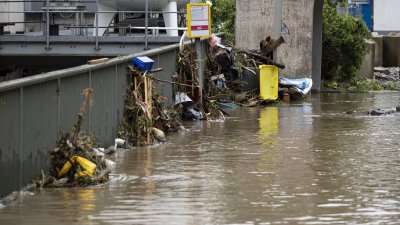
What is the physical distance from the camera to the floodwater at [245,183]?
31.6ft

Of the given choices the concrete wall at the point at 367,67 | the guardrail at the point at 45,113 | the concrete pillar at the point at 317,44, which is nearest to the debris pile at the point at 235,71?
the concrete pillar at the point at 317,44

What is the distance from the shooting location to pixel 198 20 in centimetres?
2083

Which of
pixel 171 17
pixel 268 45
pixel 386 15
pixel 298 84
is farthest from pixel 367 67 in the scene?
pixel 386 15

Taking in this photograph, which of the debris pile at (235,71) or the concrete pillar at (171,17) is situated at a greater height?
the concrete pillar at (171,17)

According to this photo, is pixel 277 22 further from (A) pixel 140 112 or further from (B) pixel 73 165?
(B) pixel 73 165

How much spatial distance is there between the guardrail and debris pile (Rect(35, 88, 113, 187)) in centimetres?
12

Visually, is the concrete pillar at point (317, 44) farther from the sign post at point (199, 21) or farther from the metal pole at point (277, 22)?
the sign post at point (199, 21)

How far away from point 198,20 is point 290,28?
346 inches

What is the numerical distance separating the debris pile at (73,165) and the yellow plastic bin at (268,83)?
13.6 m

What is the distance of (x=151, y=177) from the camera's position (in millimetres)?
12219

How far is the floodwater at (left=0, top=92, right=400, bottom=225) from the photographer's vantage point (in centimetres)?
962

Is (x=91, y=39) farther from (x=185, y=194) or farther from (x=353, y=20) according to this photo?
(x=185, y=194)

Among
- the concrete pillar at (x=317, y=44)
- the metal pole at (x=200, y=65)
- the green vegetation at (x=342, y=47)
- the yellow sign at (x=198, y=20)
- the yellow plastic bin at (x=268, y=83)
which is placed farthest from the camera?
the green vegetation at (x=342, y=47)

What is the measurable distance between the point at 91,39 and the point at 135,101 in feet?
37.2
